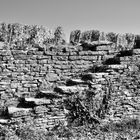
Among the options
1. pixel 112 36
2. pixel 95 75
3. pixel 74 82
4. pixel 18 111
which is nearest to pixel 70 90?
pixel 74 82

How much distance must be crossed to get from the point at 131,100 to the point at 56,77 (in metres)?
2.17

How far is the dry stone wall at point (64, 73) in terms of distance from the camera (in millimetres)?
6105

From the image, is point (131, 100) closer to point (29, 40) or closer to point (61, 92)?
point (61, 92)

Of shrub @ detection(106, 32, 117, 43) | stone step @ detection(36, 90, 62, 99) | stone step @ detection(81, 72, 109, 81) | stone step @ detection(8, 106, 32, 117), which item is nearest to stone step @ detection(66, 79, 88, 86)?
stone step @ detection(81, 72, 109, 81)

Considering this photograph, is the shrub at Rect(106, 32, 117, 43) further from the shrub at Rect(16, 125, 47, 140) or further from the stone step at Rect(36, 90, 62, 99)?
the shrub at Rect(16, 125, 47, 140)

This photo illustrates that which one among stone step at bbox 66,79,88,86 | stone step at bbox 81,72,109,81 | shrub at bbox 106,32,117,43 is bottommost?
stone step at bbox 66,79,88,86

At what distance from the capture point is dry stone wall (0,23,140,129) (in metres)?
6.11

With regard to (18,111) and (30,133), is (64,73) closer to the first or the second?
(18,111)

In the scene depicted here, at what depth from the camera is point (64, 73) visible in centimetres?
673

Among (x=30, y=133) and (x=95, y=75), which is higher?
(x=95, y=75)

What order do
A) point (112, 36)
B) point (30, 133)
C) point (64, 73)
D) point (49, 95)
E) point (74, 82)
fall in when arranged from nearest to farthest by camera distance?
1. point (30, 133)
2. point (49, 95)
3. point (74, 82)
4. point (64, 73)
5. point (112, 36)

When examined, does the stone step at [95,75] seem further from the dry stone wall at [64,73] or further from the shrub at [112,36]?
the shrub at [112,36]

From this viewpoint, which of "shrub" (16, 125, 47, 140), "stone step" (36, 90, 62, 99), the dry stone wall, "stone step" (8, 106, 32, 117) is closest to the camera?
"shrub" (16, 125, 47, 140)

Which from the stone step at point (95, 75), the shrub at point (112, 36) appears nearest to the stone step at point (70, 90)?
the stone step at point (95, 75)
